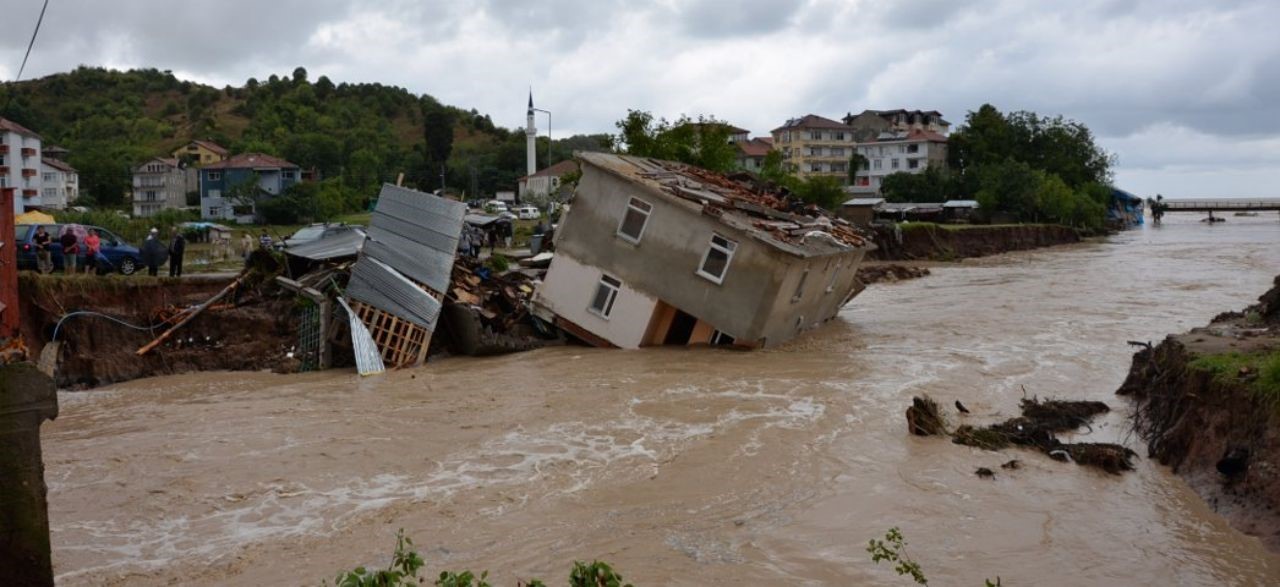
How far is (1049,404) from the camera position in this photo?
1465 centimetres

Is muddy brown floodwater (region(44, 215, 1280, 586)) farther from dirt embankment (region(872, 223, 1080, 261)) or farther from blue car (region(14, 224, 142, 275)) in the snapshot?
dirt embankment (region(872, 223, 1080, 261))

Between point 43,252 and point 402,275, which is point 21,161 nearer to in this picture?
point 43,252

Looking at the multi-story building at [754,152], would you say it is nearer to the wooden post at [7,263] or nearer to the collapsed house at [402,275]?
the collapsed house at [402,275]

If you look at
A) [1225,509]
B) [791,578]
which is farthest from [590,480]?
[1225,509]

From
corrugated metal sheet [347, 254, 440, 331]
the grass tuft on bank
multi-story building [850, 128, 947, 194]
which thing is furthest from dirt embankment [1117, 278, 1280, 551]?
multi-story building [850, 128, 947, 194]

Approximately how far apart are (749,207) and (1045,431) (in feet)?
31.0

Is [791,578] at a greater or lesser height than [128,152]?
lesser

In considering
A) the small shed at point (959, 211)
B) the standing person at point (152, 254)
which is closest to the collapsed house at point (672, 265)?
the standing person at point (152, 254)

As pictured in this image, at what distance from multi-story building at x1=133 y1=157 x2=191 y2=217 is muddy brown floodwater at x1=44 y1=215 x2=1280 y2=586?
5930cm

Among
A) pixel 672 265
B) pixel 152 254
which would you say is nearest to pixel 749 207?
pixel 672 265

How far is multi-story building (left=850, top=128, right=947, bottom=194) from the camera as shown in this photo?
3575 inches

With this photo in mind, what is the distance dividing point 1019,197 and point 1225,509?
223 feet

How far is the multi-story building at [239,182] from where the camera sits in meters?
61.4

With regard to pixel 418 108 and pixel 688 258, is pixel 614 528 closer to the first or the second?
pixel 688 258
